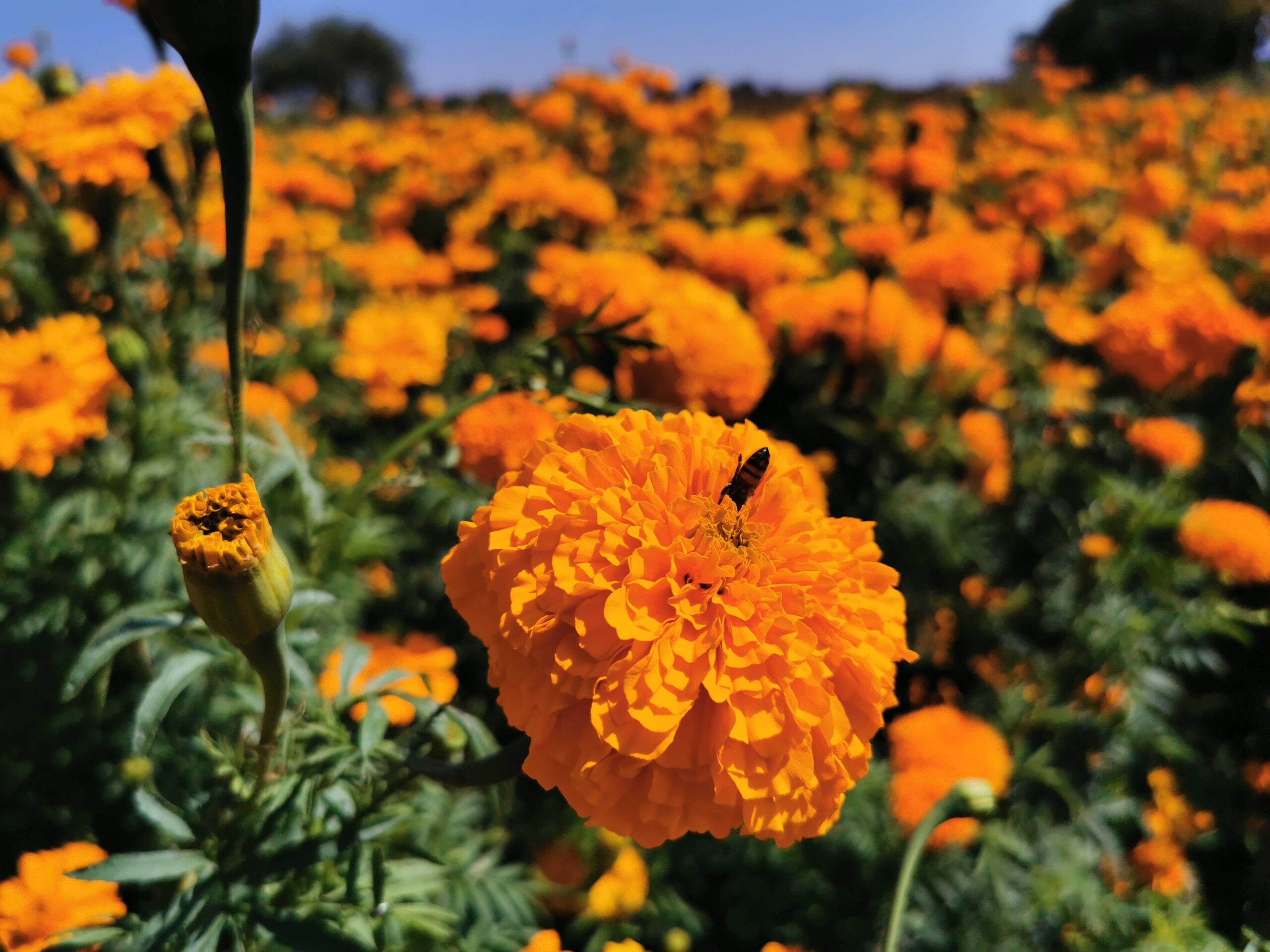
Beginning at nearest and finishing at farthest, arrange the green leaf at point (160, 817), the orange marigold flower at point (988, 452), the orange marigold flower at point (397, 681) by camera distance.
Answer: the green leaf at point (160, 817)
the orange marigold flower at point (397, 681)
the orange marigold flower at point (988, 452)

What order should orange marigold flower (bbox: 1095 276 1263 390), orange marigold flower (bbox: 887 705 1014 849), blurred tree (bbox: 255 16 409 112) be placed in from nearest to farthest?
orange marigold flower (bbox: 887 705 1014 849), orange marigold flower (bbox: 1095 276 1263 390), blurred tree (bbox: 255 16 409 112)

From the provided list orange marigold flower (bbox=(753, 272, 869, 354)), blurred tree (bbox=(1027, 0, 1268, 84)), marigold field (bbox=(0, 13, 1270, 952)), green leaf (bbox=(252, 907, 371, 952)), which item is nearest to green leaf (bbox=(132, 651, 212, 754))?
marigold field (bbox=(0, 13, 1270, 952))

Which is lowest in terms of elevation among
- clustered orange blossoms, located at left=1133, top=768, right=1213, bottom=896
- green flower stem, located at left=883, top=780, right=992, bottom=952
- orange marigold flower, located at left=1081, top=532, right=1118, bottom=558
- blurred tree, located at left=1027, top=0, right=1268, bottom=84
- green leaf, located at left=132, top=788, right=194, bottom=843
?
clustered orange blossoms, located at left=1133, top=768, right=1213, bottom=896

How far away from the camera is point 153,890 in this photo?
1329mm

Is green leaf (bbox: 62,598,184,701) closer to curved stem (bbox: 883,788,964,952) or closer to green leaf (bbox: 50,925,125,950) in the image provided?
green leaf (bbox: 50,925,125,950)

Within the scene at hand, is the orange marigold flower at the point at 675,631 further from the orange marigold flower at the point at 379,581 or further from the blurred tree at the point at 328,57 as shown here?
the blurred tree at the point at 328,57

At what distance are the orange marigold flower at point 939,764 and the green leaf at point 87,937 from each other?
1.36 meters

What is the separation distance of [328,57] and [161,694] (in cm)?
3208

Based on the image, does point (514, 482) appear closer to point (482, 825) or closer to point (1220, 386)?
point (482, 825)


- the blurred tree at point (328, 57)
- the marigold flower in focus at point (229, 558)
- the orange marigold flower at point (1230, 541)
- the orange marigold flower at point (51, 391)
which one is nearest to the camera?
the marigold flower in focus at point (229, 558)

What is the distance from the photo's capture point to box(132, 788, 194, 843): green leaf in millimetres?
929

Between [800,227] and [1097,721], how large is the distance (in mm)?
1997

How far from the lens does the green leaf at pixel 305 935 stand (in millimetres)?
816

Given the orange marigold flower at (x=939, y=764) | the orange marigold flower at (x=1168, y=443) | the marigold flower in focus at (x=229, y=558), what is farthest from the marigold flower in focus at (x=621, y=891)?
the orange marigold flower at (x=1168, y=443)
